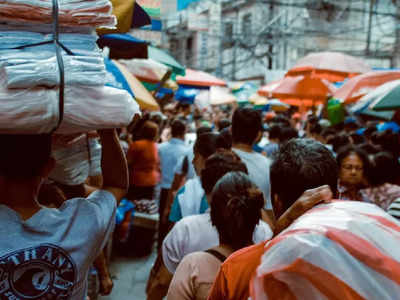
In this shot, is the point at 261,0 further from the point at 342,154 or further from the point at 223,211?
the point at 223,211

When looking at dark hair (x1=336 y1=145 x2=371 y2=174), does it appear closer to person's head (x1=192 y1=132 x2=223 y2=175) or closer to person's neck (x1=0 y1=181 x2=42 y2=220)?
person's head (x1=192 y1=132 x2=223 y2=175)

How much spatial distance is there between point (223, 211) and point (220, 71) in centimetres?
2908

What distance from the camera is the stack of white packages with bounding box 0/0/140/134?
1.37 meters

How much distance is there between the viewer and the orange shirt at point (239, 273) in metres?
1.52

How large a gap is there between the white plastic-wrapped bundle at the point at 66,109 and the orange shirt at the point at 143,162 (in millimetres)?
5163

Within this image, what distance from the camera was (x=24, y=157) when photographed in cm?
159

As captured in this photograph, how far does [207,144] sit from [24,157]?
7.61 feet

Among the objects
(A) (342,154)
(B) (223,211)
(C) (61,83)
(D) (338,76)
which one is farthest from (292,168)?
(D) (338,76)

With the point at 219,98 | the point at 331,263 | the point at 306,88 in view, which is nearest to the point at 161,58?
the point at 306,88

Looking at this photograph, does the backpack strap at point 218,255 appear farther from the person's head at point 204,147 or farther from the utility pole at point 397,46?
the utility pole at point 397,46

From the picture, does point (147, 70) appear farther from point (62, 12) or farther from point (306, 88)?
point (62, 12)

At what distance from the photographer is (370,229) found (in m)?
1.21

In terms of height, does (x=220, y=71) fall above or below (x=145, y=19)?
below

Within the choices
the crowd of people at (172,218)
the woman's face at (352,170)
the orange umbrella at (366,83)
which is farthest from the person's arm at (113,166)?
the orange umbrella at (366,83)
